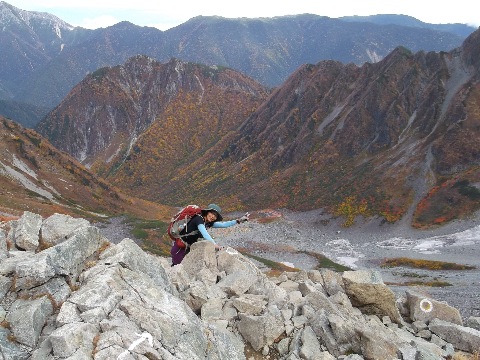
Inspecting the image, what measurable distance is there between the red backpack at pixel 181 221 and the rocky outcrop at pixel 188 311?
35.8 inches

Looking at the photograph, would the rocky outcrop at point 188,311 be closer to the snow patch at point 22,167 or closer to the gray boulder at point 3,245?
the gray boulder at point 3,245

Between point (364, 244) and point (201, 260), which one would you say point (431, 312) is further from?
point (364, 244)

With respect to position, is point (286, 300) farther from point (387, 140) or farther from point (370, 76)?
point (370, 76)

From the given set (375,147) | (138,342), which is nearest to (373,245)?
(375,147)

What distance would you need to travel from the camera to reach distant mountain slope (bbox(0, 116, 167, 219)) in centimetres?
10706

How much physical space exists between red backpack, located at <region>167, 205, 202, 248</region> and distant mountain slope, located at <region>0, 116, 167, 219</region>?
89116 mm

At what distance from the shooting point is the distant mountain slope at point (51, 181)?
10706cm

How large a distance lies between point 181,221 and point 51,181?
12110 cm

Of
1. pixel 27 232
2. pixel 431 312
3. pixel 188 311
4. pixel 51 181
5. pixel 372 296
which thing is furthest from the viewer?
pixel 51 181

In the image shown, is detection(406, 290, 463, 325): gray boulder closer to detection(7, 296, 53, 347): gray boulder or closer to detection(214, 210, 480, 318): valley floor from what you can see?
detection(7, 296, 53, 347): gray boulder

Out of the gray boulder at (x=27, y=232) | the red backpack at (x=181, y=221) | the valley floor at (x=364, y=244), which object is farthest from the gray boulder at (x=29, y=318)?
the valley floor at (x=364, y=244)

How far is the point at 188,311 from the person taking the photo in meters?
11.0

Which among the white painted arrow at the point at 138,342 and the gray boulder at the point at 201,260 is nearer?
the white painted arrow at the point at 138,342

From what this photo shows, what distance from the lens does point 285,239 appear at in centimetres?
10062
